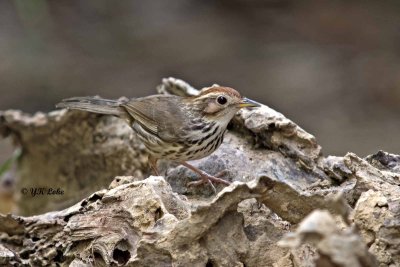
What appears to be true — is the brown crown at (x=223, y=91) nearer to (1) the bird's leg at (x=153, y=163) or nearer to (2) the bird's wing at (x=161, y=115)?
(2) the bird's wing at (x=161, y=115)

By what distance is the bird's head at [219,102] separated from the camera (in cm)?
462

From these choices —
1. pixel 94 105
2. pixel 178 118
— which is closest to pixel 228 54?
pixel 94 105

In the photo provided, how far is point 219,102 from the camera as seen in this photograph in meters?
4.72

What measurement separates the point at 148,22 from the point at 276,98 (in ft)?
7.73

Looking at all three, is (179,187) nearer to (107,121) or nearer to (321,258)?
(107,121)

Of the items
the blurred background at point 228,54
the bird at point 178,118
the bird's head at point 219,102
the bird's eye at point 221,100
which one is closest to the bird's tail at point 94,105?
the bird at point 178,118

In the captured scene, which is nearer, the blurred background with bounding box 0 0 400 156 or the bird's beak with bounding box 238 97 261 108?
the bird's beak with bounding box 238 97 261 108

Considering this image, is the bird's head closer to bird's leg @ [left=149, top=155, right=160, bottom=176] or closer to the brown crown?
the brown crown

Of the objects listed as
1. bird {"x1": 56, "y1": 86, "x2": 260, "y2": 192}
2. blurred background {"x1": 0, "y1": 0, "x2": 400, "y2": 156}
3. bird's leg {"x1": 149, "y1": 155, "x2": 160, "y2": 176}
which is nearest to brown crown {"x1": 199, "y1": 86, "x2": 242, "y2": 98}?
bird {"x1": 56, "y1": 86, "x2": 260, "y2": 192}

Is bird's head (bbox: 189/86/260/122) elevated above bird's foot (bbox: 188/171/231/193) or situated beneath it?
elevated above

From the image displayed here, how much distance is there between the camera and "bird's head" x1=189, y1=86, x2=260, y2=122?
4.62 meters

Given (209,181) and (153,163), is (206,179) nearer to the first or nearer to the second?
(209,181)

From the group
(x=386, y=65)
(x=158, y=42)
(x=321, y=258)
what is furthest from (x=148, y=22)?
(x=321, y=258)

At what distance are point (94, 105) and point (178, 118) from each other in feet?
1.83
